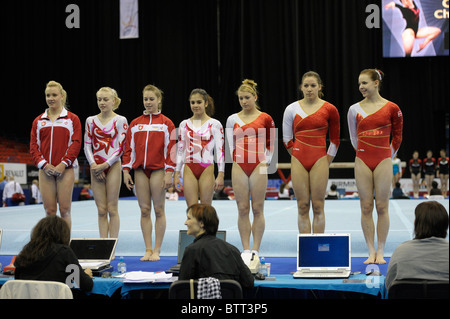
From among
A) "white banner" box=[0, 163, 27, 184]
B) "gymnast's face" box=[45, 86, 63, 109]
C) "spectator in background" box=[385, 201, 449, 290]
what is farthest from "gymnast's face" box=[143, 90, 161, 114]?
"white banner" box=[0, 163, 27, 184]

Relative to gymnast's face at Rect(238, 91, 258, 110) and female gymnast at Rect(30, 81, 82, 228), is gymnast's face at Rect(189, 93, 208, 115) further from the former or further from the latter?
female gymnast at Rect(30, 81, 82, 228)

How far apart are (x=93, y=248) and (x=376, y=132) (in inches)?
109

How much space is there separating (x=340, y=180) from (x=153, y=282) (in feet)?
42.7

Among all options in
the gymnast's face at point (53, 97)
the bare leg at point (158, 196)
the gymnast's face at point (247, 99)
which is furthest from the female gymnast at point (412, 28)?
the gymnast's face at point (53, 97)

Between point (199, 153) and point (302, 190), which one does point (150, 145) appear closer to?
point (199, 153)

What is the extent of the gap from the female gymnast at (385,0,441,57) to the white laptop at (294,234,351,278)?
1321cm

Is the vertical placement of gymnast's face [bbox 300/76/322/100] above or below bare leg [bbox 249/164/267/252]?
above

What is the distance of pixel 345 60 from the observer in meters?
17.0

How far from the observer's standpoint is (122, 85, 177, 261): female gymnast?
206 inches

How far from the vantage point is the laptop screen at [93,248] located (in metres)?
4.60

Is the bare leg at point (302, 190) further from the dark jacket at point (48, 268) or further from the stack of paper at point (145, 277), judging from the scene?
the dark jacket at point (48, 268)

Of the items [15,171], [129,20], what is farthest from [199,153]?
[15,171]

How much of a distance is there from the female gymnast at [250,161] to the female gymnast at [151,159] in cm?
76
